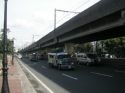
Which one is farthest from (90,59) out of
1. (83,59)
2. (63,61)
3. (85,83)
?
(85,83)

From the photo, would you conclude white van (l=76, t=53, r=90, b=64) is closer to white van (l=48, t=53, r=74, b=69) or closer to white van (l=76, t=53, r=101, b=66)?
white van (l=76, t=53, r=101, b=66)

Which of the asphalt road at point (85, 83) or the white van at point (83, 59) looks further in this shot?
the white van at point (83, 59)

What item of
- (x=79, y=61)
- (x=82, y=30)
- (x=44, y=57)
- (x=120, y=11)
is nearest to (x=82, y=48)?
(x=44, y=57)

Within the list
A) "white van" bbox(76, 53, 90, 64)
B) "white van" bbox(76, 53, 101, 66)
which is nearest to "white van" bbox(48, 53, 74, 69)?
"white van" bbox(76, 53, 101, 66)

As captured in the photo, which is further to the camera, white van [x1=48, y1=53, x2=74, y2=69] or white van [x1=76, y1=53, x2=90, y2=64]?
white van [x1=76, y1=53, x2=90, y2=64]

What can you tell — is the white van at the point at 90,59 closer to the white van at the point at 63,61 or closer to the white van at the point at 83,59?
the white van at the point at 83,59

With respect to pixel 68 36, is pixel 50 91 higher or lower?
lower

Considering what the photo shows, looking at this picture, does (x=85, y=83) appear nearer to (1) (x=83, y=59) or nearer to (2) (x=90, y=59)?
(2) (x=90, y=59)

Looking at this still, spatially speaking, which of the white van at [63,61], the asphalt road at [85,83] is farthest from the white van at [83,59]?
the asphalt road at [85,83]

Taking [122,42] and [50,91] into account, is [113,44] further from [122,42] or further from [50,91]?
[50,91]

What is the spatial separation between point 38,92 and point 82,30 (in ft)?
79.2

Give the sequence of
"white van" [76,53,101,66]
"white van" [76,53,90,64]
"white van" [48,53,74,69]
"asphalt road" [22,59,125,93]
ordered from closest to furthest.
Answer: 1. "asphalt road" [22,59,125,93]
2. "white van" [48,53,74,69]
3. "white van" [76,53,101,66]
4. "white van" [76,53,90,64]

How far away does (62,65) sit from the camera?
118 ft

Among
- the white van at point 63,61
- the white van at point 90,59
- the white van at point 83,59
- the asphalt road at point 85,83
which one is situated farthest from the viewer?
the white van at point 83,59
